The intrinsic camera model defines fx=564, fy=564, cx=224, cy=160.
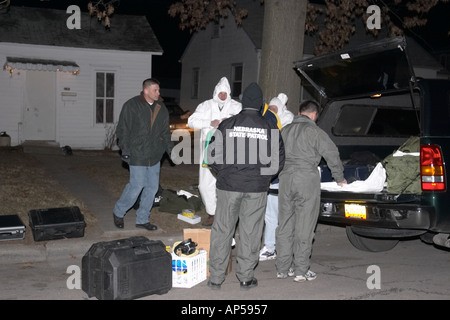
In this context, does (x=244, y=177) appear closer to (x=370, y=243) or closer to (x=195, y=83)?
(x=370, y=243)

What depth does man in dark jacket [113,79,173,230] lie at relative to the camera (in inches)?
291

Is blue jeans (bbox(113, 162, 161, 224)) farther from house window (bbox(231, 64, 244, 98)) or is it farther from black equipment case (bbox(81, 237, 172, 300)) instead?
house window (bbox(231, 64, 244, 98))

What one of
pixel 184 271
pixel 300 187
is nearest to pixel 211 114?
pixel 300 187

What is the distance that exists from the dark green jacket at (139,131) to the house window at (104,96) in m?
10.9

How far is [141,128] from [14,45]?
1103 centimetres

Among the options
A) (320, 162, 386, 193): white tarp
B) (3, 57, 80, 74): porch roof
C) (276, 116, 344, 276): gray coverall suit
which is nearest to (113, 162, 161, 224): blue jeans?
(276, 116, 344, 276): gray coverall suit

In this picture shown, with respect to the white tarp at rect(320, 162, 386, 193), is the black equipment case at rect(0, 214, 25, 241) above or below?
below

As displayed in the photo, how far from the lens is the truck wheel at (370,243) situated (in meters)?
7.42

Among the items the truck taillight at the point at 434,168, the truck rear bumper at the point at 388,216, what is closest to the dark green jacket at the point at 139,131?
the truck rear bumper at the point at 388,216

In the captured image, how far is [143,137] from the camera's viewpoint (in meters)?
7.42

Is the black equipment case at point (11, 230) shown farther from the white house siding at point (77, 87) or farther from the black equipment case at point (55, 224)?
the white house siding at point (77, 87)

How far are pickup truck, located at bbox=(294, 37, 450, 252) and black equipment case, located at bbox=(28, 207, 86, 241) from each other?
10.2 ft
